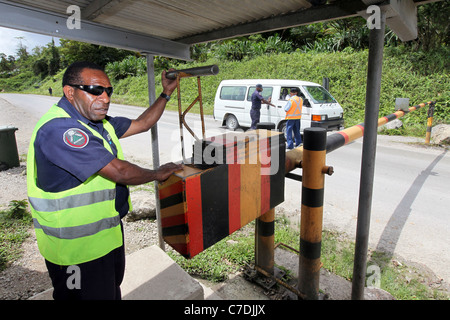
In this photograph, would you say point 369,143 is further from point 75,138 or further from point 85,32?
point 85,32

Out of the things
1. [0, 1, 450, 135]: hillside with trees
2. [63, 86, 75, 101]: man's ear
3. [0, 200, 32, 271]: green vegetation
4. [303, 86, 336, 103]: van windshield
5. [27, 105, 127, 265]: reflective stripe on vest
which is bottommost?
[0, 200, 32, 271]: green vegetation

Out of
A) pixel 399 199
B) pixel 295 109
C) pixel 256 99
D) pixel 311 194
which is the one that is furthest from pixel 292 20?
pixel 256 99

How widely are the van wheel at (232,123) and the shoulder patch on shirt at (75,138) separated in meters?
10.9

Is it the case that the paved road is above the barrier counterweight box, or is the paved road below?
below

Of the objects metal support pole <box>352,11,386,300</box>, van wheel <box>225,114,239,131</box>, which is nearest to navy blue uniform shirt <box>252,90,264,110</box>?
van wheel <box>225,114,239,131</box>

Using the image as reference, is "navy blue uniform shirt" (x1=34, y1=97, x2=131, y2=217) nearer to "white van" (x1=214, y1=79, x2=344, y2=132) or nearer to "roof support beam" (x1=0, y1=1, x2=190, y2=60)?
"roof support beam" (x1=0, y1=1, x2=190, y2=60)

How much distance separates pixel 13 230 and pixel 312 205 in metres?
3.91

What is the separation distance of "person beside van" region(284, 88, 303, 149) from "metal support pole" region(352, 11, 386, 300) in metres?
6.99

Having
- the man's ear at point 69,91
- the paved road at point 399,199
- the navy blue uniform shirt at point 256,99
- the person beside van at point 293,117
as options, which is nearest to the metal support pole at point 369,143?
the paved road at point 399,199

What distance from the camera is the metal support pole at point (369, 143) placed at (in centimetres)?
186

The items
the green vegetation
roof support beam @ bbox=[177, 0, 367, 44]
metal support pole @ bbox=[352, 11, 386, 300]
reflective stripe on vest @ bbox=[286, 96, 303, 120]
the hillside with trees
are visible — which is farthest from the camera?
the hillside with trees

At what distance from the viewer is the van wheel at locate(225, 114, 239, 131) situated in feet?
40.6

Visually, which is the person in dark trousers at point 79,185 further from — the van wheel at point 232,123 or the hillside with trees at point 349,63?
the hillside with trees at point 349,63

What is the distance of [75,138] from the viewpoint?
58.4 inches
